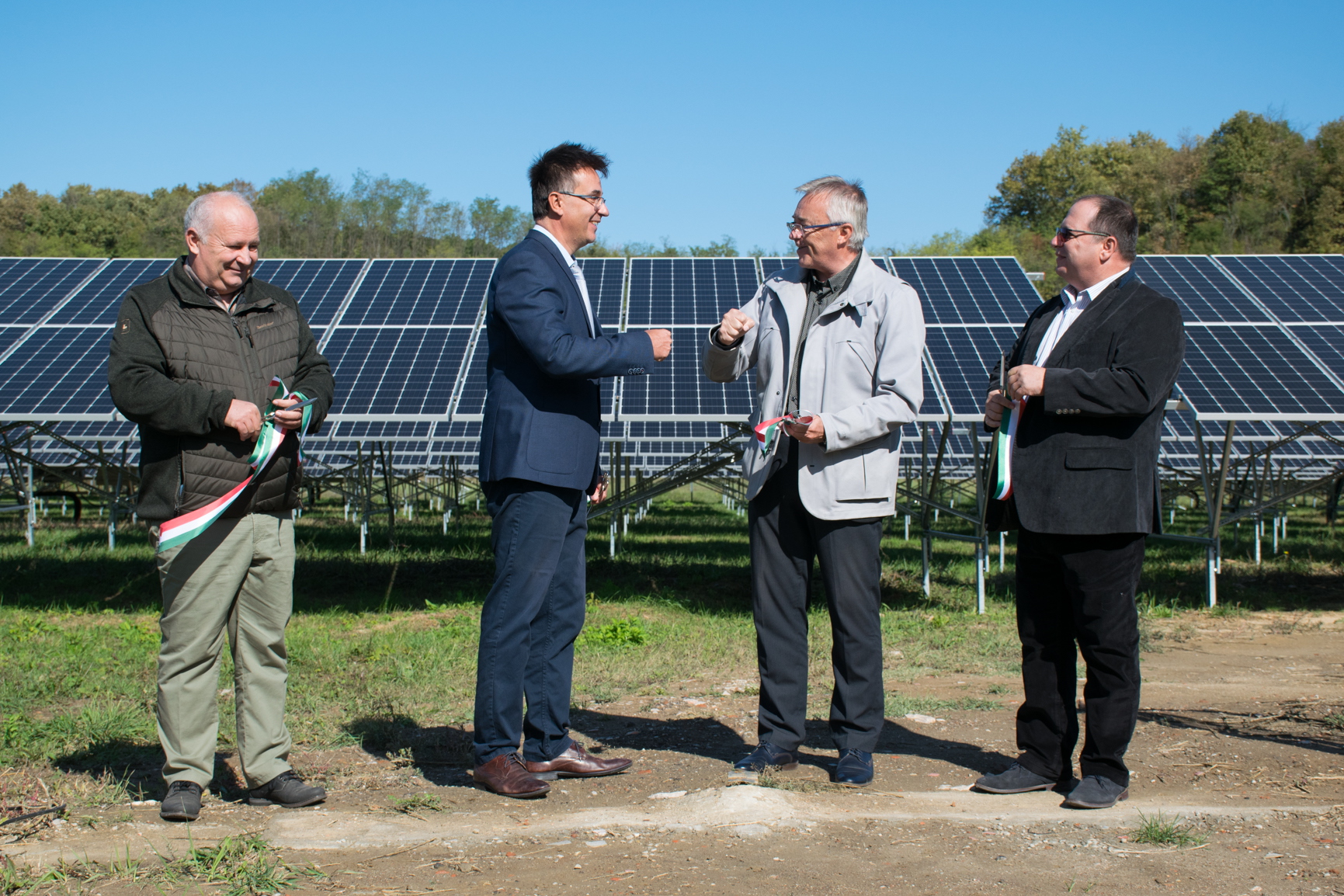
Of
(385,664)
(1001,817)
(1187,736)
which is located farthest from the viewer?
(385,664)

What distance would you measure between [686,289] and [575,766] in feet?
23.8

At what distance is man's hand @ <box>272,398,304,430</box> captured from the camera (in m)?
3.22

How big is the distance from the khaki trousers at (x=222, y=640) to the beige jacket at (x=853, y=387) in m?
1.58

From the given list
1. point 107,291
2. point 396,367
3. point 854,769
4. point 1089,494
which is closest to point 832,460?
point 1089,494

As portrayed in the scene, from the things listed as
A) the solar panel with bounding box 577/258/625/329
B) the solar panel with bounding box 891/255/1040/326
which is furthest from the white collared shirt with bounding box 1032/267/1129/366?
the solar panel with bounding box 577/258/625/329

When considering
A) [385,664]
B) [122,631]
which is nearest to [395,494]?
[122,631]

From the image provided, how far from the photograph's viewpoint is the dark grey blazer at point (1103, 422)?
10.5 ft

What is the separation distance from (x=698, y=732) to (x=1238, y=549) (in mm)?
12102

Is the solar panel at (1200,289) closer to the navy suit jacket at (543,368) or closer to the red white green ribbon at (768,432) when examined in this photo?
the red white green ribbon at (768,432)

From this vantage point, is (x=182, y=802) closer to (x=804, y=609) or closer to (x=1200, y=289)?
(x=804, y=609)

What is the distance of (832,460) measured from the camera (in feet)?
11.2

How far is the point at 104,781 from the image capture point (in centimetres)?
347

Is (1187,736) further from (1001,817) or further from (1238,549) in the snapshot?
(1238,549)

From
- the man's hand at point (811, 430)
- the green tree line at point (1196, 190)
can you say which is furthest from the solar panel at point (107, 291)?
the green tree line at point (1196, 190)
